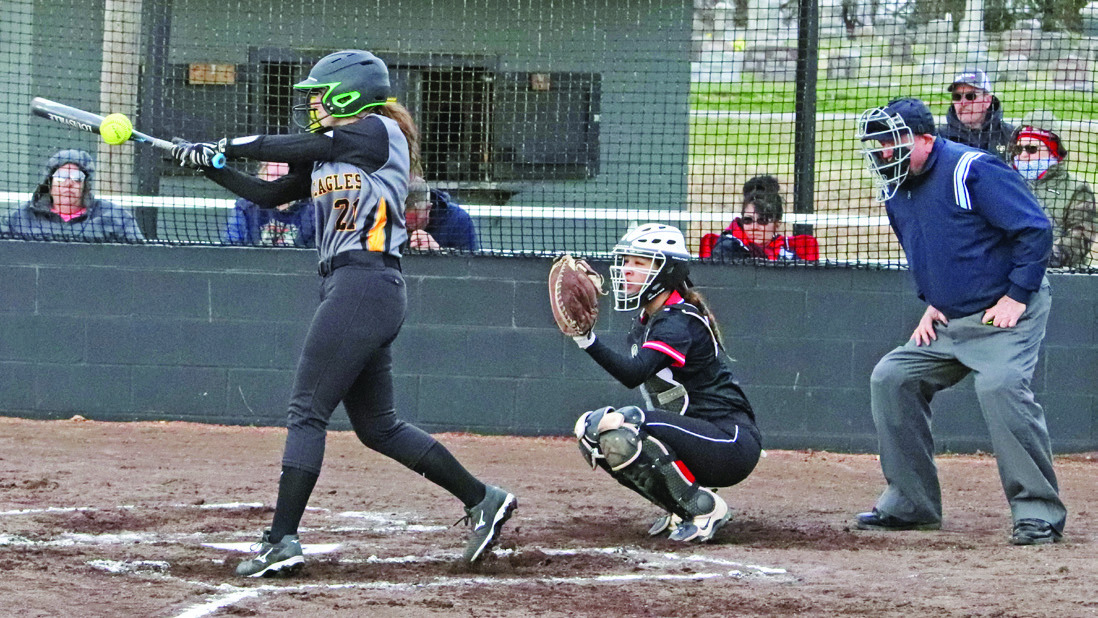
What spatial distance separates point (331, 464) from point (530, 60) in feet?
11.3

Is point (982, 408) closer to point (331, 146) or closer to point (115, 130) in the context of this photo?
point (331, 146)

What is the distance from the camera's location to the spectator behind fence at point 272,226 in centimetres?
855

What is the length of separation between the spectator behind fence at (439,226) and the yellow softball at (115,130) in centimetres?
346

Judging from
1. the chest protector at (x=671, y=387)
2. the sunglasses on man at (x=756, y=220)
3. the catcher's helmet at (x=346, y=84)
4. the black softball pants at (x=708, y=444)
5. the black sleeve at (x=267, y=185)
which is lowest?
the black softball pants at (x=708, y=444)

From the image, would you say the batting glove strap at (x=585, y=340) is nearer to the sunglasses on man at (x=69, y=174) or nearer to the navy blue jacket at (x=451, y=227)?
the navy blue jacket at (x=451, y=227)

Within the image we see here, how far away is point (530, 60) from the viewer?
9484mm

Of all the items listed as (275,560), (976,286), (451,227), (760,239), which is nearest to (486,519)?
(275,560)

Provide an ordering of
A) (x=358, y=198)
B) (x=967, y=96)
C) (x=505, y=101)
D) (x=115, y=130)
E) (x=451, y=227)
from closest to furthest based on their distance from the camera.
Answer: (x=358, y=198) < (x=115, y=130) < (x=967, y=96) < (x=451, y=227) < (x=505, y=101)

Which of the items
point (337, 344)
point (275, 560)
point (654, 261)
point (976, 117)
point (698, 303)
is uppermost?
point (976, 117)

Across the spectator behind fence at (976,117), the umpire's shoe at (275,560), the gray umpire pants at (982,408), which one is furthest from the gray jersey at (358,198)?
the spectator behind fence at (976,117)

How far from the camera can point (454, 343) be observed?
841 cm

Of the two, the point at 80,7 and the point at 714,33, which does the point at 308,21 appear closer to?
the point at 80,7

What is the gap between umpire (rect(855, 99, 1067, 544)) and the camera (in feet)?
17.3

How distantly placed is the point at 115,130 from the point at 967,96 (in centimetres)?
516
